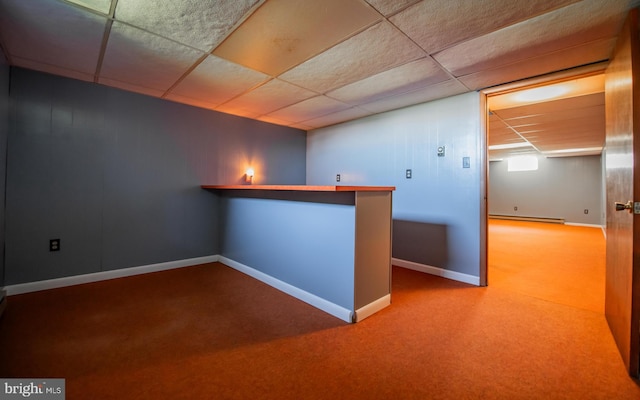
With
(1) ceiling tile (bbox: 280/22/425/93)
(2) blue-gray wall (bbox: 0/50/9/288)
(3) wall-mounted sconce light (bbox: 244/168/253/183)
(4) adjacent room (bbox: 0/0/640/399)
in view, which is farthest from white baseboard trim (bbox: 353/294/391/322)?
(2) blue-gray wall (bbox: 0/50/9/288)

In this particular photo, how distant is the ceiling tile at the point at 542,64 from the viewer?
2.05m

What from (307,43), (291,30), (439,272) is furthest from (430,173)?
(291,30)

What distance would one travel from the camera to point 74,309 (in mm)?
2236

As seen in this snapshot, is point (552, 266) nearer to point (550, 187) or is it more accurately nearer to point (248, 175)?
point (248, 175)

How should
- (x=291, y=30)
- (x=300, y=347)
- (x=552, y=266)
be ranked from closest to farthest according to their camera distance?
(x=300, y=347), (x=291, y=30), (x=552, y=266)

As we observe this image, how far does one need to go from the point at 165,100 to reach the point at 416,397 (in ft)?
12.7

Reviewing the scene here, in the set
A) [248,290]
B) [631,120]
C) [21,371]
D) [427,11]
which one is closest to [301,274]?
[248,290]

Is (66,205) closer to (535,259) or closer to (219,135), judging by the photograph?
(219,135)

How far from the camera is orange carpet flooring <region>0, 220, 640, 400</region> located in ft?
4.52

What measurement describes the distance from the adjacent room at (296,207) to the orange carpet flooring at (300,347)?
2 cm

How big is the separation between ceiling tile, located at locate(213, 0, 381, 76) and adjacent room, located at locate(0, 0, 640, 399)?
2 centimetres

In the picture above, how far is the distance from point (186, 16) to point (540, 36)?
2.44 meters

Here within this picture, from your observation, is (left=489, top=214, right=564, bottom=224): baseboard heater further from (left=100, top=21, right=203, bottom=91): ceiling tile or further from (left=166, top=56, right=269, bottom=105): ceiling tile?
(left=100, top=21, right=203, bottom=91): ceiling tile

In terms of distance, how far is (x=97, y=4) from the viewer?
1.64m
